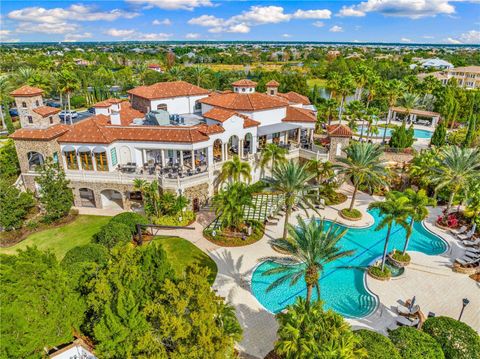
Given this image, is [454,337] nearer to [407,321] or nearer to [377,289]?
[407,321]

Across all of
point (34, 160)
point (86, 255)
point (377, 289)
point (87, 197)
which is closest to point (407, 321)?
point (377, 289)

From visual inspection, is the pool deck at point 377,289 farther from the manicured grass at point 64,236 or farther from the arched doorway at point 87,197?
the arched doorway at point 87,197

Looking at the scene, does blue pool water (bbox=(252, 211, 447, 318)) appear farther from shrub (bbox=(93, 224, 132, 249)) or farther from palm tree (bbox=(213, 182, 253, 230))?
shrub (bbox=(93, 224, 132, 249))

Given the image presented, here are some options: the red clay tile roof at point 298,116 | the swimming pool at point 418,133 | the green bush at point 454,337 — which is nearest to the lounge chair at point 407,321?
the green bush at point 454,337

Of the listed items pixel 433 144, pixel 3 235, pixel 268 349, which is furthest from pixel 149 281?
pixel 433 144

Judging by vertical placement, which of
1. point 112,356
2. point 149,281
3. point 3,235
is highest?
point 149,281

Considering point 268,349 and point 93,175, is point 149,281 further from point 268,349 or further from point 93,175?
point 93,175
